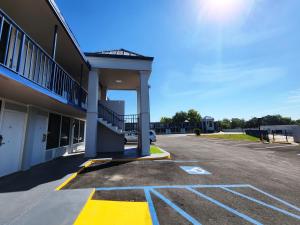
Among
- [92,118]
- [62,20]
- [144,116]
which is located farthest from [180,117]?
[62,20]

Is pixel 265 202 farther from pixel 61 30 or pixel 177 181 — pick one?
pixel 61 30

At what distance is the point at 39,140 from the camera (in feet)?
25.6

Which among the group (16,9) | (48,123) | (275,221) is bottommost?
(275,221)

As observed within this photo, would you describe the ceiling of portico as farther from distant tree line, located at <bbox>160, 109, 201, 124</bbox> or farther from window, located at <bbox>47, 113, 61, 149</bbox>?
distant tree line, located at <bbox>160, 109, 201, 124</bbox>

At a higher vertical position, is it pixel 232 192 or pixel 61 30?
pixel 61 30

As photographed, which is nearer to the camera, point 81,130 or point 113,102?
point 113,102

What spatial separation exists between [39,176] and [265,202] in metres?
7.23

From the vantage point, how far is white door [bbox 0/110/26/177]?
5.73 metres

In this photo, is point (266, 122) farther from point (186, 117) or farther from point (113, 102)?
point (113, 102)

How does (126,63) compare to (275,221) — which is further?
(126,63)

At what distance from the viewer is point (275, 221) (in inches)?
120

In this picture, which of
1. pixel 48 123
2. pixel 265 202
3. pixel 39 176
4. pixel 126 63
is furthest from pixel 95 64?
pixel 265 202

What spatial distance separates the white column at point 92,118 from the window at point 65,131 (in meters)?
2.34

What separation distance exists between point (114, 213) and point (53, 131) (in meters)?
7.98
